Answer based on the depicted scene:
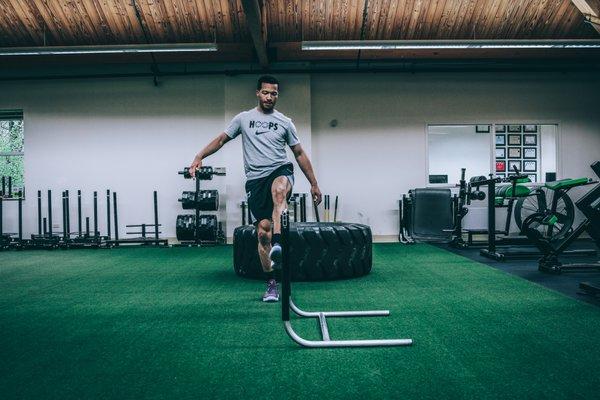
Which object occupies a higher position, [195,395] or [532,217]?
[532,217]

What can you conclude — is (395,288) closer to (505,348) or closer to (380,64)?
(505,348)

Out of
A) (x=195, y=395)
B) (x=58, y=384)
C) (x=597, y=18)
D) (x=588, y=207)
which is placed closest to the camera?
(x=195, y=395)

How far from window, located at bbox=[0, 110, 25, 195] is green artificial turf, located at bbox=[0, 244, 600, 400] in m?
5.23

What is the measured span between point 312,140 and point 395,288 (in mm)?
5100

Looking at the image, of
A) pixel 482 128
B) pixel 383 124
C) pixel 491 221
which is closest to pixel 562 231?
pixel 491 221

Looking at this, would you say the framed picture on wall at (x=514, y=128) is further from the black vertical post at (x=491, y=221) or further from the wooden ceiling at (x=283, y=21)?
the black vertical post at (x=491, y=221)

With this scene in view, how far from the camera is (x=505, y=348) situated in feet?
6.67

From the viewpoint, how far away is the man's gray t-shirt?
3.06m

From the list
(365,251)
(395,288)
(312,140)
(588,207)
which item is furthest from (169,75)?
(588,207)

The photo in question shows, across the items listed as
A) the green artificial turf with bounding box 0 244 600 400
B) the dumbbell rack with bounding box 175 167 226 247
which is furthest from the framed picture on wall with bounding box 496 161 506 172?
the green artificial turf with bounding box 0 244 600 400

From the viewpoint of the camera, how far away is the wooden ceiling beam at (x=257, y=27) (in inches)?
215

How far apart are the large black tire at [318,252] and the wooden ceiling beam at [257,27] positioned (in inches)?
115

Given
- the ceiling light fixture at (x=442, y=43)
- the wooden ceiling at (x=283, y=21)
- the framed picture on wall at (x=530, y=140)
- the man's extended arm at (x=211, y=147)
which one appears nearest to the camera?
the man's extended arm at (x=211, y=147)

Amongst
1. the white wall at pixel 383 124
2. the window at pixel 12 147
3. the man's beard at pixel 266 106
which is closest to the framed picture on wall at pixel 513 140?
the white wall at pixel 383 124
